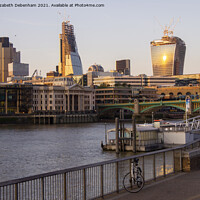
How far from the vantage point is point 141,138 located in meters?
48.4

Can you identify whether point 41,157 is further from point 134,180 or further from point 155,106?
point 155,106

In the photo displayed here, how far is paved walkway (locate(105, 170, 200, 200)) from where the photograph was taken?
47.6 ft

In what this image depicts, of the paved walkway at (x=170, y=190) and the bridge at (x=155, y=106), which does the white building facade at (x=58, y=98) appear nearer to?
the bridge at (x=155, y=106)

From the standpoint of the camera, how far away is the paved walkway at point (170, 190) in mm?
14508

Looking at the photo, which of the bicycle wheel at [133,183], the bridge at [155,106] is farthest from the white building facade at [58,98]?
the bicycle wheel at [133,183]

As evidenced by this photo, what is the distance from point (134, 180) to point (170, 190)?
1579 mm

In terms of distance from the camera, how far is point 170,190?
15477 mm

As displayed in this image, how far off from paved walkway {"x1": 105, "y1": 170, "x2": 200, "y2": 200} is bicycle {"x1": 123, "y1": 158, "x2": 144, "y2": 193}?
292 mm

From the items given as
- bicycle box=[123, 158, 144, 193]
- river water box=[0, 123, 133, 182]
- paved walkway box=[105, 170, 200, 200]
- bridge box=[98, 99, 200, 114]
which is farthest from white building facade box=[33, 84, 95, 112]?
bicycle box=[123, 158, 144, 193]

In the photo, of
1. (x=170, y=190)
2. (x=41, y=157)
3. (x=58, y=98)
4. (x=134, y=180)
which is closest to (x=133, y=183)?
(x=134, y=180)

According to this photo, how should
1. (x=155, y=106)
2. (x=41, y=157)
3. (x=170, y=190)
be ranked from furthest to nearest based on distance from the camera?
(x=155, y=106) → (x=41, y=157) → (x=170, y=190)

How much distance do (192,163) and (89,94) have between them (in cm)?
16432

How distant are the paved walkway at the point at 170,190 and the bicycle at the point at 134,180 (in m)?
0.29

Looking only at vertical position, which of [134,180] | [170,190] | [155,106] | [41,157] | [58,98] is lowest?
[41,157]
